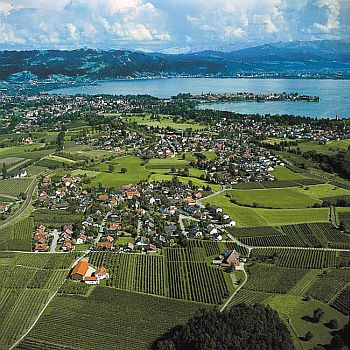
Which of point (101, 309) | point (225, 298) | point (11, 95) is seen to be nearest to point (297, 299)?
point (225, 298)

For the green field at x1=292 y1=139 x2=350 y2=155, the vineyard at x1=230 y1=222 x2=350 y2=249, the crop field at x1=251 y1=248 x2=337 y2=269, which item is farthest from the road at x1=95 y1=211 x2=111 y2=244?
the green field at x1=292 y1=139 x2=350 y2=155

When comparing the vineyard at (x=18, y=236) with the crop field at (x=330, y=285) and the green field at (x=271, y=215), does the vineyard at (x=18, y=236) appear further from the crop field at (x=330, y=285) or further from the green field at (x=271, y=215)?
the crop field at (x=330, y=285)

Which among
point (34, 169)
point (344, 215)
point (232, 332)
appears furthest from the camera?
point (34, 169)

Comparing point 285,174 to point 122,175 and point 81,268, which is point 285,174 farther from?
point 81,268

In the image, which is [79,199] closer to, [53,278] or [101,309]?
[53,278]

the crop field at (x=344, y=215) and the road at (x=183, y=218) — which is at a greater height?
the crop field at (x=344, y=215)

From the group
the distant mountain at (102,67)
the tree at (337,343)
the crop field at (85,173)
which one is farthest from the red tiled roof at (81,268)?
the distant mountain at (102,67)

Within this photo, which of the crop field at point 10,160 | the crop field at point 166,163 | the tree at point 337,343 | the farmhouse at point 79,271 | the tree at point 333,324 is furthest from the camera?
the crop field at point 10,160

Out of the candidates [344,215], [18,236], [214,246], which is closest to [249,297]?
[214,246]
